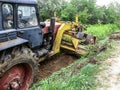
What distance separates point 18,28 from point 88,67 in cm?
199

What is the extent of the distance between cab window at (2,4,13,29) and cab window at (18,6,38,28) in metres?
0.31

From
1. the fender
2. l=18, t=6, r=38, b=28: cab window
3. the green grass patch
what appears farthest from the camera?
the green grass patch

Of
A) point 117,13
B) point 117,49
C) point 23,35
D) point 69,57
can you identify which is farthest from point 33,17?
point 117,13

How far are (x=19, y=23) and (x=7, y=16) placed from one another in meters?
0.48

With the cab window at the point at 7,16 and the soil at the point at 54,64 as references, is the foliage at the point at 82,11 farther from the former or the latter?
the cab window at the point at 7,16

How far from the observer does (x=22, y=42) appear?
587 cm

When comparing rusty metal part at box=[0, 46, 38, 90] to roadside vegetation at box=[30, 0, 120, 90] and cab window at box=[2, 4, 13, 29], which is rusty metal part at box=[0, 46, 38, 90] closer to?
cab window at box=[2, 4, 13, 29]

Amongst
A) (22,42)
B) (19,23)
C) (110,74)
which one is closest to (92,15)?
(19,23)

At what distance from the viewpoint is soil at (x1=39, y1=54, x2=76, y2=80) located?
7539 mm

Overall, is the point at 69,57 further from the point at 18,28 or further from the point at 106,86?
the point at 106,86

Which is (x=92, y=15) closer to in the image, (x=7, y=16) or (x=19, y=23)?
(x=19, y=23)

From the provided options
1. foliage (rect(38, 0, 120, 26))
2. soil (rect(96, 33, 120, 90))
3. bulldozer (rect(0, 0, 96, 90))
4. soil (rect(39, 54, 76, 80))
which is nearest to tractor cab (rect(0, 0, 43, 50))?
bulldozer (rect(0, 0, 96, 90))

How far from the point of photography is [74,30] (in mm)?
9227

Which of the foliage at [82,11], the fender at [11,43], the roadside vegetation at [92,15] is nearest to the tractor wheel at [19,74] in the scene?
the fender at [11,43]
